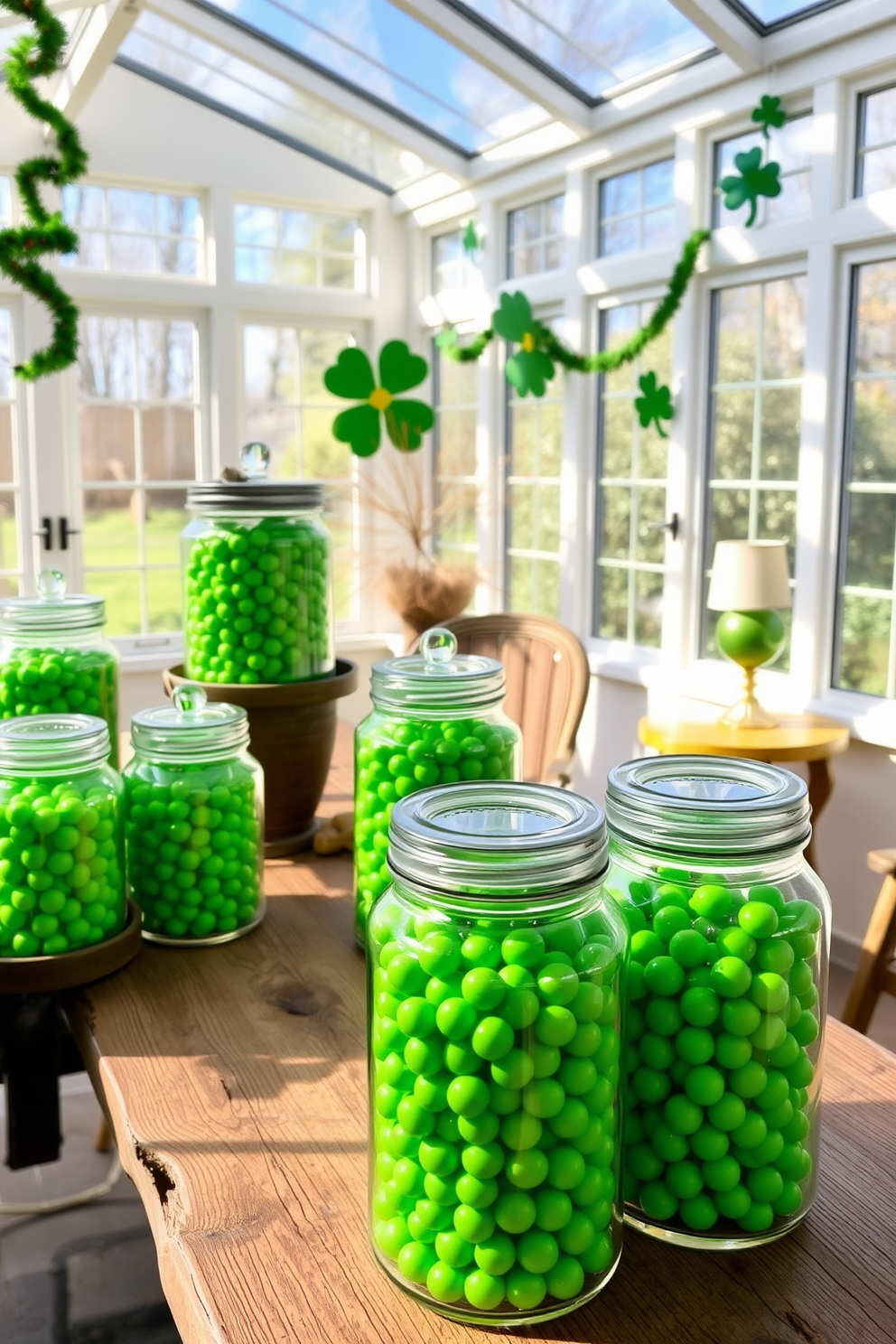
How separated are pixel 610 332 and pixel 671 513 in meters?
0.86

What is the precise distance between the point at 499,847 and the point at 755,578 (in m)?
2.71

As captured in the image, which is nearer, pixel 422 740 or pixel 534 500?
pixel 422 740

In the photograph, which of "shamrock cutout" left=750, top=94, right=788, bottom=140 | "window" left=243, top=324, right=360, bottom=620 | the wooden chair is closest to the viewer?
the wooden chair

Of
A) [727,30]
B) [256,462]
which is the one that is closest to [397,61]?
[727,30]

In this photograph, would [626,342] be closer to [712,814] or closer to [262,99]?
[262,99]

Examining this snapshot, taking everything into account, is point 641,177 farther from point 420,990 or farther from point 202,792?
point 420,990

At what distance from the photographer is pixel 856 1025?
247 cm

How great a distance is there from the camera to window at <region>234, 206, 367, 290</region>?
17.4ft

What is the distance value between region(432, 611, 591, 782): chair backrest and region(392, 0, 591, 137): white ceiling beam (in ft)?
7.60

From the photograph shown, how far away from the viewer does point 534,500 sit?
16.6ft

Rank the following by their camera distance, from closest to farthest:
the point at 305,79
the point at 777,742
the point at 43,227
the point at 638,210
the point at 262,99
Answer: the point at 43,227 → the point at 777,742 → the point at 638,210 → the point at 305,79 → the point at 262,99

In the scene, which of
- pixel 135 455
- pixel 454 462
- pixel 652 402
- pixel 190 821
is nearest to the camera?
pixel 190 821

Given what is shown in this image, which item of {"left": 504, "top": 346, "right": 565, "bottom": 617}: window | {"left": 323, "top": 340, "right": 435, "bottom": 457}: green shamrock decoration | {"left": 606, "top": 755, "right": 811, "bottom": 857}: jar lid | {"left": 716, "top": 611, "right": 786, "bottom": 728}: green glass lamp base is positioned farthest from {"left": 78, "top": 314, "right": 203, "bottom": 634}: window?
{"left": 606, "top": 755, "right": 811, "bottom": 857}: jar lid

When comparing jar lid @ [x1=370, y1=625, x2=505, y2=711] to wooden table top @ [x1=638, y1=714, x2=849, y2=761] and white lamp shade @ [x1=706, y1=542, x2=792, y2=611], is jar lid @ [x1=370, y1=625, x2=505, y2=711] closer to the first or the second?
wooden table top @ [x1=638, y1=714, x2=849, y2=761]
